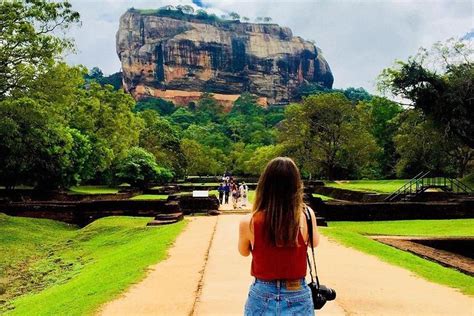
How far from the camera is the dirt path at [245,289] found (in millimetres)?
6062

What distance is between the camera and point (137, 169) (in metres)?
38.0

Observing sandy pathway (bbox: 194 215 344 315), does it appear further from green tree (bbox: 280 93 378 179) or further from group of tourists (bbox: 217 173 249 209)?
green tree (bbox: 280 93 378 179)

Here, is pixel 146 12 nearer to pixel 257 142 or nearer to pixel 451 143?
pixel 257 142

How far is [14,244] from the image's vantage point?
620 inches

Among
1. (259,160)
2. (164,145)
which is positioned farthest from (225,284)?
(259,160)

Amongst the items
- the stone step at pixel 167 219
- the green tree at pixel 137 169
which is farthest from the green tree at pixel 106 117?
the stone step at pixel 167 219

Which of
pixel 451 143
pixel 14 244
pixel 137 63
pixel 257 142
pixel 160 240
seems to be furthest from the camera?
pixel 137 63

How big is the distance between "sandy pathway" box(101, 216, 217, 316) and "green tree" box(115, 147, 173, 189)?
88.7 ft

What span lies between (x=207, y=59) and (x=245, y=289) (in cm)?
13133

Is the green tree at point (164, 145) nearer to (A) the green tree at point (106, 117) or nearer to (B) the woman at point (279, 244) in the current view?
(A) the green tree at point (106, 117)

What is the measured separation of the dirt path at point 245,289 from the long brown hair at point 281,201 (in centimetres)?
293

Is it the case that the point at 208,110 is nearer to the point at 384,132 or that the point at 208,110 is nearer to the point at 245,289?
the point at 384,132

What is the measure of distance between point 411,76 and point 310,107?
1644 cm

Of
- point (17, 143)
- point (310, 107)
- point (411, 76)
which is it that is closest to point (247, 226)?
point (17, 143)
